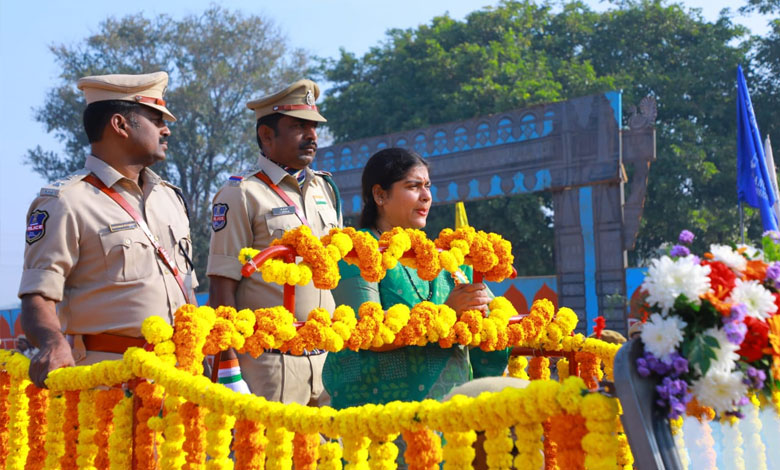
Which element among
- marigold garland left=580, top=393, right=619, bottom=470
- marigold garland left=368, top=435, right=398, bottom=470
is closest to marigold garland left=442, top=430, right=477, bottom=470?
marigold garland left=368, top=435, right=398, bottom=470

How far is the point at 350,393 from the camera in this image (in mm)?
2785

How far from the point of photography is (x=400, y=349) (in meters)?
2.81

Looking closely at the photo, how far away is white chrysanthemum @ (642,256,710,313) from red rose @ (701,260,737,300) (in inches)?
0.8

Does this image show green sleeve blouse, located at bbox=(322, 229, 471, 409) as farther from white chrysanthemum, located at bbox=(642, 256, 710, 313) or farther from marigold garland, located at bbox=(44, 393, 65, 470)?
white chrysanthemum, located at bbox=(642, 256, 710, 313)

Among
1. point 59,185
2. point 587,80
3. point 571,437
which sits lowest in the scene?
point 571,437

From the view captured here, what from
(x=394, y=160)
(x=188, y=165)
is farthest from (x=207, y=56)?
(x=394, y=160)

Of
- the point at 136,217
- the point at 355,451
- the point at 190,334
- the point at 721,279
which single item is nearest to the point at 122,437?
the point at 190,334

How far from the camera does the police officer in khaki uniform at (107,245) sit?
2.72 m

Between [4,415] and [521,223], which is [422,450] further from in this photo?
[521,223]

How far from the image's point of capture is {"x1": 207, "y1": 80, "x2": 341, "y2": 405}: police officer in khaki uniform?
336 cm

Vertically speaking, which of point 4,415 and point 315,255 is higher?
point 315,255

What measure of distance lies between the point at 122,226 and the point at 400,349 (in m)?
1.11

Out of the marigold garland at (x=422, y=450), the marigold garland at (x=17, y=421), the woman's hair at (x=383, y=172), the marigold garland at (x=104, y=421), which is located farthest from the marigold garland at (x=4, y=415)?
→ the marigold garland at (x=422, y=450)

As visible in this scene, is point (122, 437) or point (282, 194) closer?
point (122, 437)
